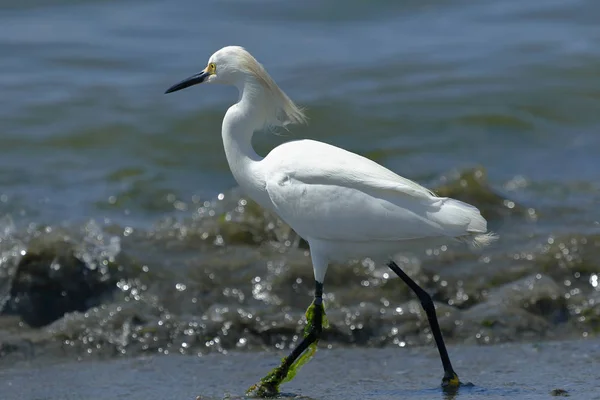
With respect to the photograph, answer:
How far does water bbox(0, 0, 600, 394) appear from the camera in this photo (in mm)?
6207

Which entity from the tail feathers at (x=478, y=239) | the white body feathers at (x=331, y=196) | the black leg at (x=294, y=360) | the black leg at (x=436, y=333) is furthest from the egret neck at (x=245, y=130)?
the tail feathers at (x=478, y=239)

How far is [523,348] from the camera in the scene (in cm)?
580

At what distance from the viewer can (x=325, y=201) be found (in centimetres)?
498

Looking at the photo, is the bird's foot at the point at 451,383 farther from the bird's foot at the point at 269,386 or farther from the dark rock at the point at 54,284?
the dark rock at the point at 54,284

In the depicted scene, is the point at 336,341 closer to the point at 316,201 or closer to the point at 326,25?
the point at 316,201

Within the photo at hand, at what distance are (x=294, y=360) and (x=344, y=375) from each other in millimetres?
434

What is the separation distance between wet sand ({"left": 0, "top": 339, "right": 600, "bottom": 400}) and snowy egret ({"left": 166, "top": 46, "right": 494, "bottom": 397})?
0.23 metres

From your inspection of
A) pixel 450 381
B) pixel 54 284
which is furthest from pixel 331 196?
pixel 54 284

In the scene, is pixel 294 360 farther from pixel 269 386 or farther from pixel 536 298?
pixel 536 298

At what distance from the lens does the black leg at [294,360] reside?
4906 millimetres

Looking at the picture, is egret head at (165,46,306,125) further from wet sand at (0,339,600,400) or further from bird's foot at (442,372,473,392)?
bird's foot at (442,372,473,392)

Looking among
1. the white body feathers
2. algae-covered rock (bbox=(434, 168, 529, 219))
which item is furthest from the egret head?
algae-covered rock (bbox=(434, 168, 529, 219))

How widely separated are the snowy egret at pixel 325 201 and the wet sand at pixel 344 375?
0.75 ft

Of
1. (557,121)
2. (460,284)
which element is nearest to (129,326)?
(460,284)
